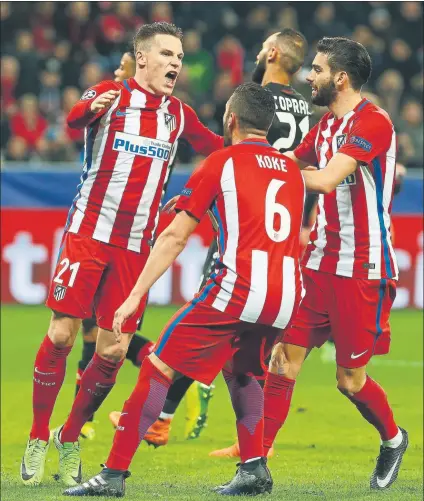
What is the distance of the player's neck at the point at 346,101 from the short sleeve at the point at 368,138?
0.54 feet

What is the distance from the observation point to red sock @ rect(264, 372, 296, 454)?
595 centimetres

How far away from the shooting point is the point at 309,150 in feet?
19.9

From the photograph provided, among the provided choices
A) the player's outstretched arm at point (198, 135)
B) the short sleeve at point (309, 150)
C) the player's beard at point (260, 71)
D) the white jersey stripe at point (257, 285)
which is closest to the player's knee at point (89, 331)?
the player's outstretched arm at point (198, 135)

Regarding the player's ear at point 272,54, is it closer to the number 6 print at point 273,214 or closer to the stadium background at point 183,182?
the stadium background at point 183,182

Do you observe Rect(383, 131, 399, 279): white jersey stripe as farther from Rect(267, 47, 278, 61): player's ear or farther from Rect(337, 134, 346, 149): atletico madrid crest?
Rect(267, 47, 278, 61): player's ear

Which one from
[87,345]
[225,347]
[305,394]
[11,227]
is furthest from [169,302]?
[225,347]

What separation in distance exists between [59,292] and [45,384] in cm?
49

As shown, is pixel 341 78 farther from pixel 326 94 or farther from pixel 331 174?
pixel 331 174

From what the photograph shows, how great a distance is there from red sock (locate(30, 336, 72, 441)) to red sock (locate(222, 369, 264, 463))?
109cm

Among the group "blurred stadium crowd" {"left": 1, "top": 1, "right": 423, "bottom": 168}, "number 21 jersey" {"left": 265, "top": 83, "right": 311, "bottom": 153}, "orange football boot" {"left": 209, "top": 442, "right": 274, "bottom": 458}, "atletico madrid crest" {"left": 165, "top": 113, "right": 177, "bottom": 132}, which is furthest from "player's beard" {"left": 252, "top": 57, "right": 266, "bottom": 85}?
"blurred stadium crowd" {"left": 1, "top": 1, "right": 423, "bottom": 168}

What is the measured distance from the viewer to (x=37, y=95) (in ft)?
52.0

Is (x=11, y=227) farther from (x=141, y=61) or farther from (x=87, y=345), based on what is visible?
(x=141, y=61)

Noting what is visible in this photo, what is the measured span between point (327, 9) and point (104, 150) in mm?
11503

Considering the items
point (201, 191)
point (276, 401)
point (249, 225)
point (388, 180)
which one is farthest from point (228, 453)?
point (201, 191)
